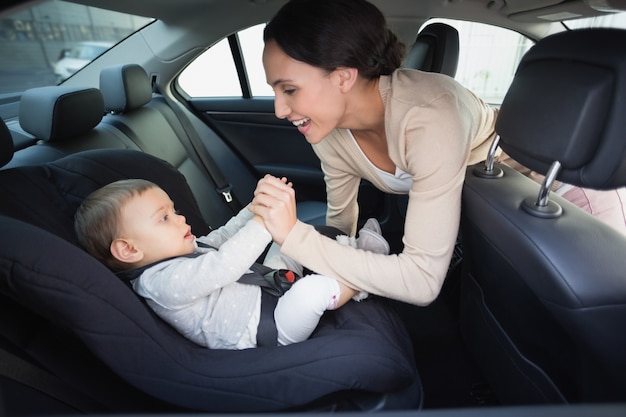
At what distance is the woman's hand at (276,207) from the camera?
103 centimetres

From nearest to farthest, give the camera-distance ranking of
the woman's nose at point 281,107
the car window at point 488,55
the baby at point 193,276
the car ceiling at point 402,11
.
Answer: the baby at point 193,276 → the woman's nose at point 281,107 → the car ceiling at point 402,11 → the car window at point 488,55

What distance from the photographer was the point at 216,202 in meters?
2.36

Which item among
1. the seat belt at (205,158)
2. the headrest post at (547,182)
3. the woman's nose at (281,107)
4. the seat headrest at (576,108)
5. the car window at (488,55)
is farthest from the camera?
the car window at (488,55)

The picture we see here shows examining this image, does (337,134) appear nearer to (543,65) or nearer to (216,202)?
(543,65)

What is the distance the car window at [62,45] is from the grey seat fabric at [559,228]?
169 cm

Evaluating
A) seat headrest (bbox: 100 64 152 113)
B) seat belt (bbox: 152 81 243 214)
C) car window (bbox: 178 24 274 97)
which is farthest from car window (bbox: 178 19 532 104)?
seat headrest (bbox: 100 64 152 113)

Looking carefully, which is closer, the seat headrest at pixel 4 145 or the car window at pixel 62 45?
the seat headrest at pixel 4 145

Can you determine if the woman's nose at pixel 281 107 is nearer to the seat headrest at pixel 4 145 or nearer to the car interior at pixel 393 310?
the car interior at pixel 393 310

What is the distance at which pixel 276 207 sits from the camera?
3.36ft

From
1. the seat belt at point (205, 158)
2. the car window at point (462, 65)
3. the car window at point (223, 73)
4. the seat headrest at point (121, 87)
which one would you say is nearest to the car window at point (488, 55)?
the car window at point (462, 65)

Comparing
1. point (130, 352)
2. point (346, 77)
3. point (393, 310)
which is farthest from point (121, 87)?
point (393, 310)

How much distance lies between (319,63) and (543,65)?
1.74 ft

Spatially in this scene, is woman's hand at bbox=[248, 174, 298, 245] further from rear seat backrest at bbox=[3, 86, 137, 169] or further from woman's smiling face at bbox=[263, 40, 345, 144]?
rear seat backrest at bbox=[3, 86, 137, 169]

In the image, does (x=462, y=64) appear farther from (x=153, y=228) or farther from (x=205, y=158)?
(x=153, y=228)
